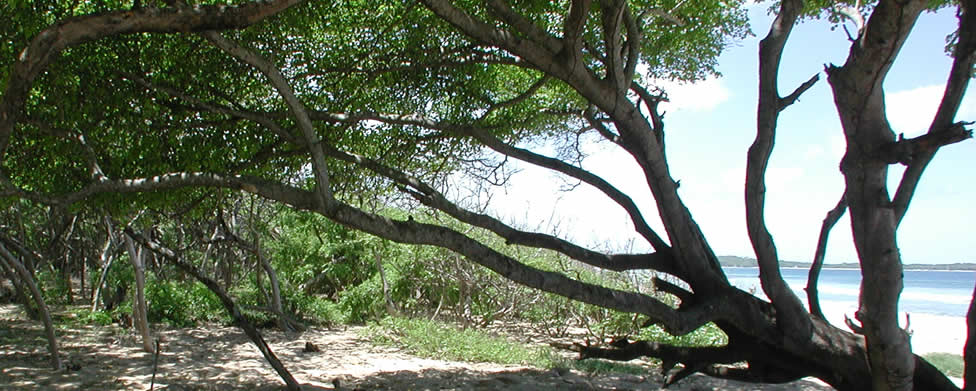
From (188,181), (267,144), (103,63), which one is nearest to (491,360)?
(267,144)

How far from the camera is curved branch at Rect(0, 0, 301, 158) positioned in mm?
3018

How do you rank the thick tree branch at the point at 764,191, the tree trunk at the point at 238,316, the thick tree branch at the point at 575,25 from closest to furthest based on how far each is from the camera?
the thick tree branch at the point at 575,25 < the thick tree branch at the point at 764,191 < the tree trunk at the point at 238,316

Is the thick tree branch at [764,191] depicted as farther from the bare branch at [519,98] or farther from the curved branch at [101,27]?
the curved branch at [101,27]

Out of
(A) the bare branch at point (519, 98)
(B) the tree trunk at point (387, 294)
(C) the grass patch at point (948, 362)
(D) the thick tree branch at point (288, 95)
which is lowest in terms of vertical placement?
(C) the grass patch at point (948, 362)

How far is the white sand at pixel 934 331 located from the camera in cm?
1354

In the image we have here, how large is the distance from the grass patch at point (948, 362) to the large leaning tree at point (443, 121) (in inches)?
232

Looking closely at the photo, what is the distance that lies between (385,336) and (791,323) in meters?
6.90

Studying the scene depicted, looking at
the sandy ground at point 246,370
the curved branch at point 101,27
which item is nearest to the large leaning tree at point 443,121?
the curved branch at point 101,27

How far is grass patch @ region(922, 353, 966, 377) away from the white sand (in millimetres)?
386

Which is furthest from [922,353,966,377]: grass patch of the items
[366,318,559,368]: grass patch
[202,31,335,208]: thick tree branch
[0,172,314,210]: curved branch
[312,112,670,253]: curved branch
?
[0,172,314,210]: curved branch

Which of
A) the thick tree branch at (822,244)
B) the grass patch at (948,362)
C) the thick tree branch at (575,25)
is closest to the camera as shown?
the thick tree branch at (575,25)

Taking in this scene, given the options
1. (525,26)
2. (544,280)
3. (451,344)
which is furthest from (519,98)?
(451,344)

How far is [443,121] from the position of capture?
6605 millimetres

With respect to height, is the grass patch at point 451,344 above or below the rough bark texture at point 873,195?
below
